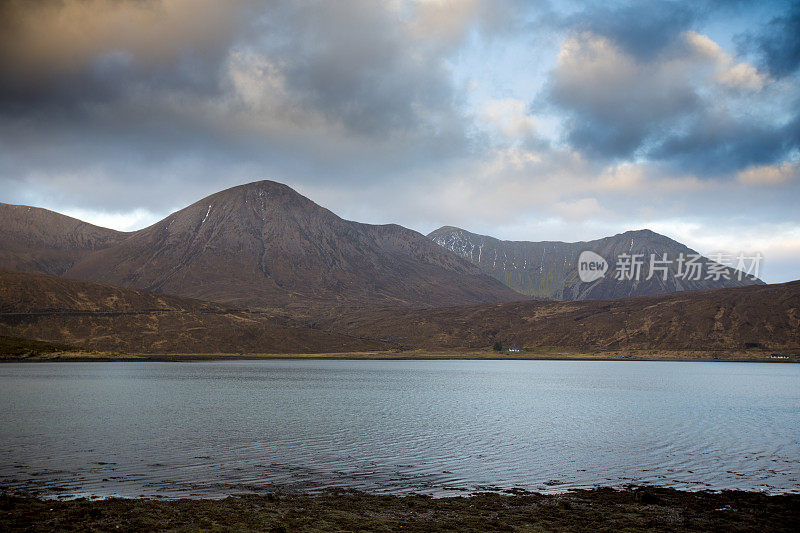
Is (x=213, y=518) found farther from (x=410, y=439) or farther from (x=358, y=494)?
(x=410, y=439)

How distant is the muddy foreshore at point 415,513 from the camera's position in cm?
2017

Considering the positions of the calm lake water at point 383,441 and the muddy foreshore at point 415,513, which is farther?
the calm lake water at point 383,441

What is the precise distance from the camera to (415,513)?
22391mm

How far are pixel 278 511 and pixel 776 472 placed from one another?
2631cm

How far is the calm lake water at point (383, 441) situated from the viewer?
29047 millimetres

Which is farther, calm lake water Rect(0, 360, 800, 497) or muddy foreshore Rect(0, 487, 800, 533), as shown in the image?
calm lake water Rect(0, 360, 800, 497)

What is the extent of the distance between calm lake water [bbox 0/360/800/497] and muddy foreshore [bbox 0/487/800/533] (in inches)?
96.3

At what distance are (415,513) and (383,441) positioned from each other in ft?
63.0

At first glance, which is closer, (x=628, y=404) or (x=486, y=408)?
(x=486, y=408)

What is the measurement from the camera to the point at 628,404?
67.8 m

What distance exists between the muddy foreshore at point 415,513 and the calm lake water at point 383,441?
2.45 meters

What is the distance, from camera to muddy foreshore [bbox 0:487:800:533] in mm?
20172

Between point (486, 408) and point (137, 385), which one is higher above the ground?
point (486, 408)

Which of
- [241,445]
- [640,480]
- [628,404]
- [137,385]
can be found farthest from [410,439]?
[137,385]
